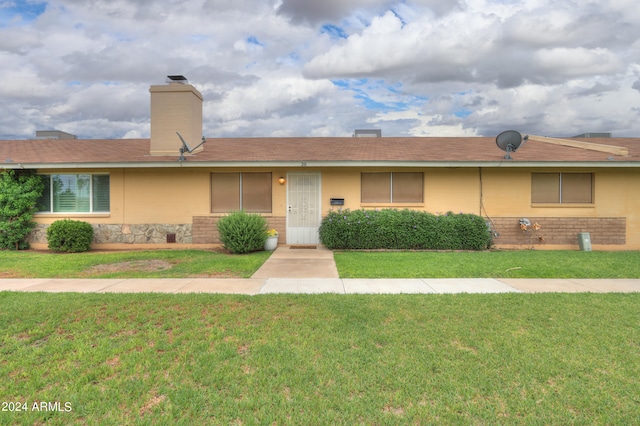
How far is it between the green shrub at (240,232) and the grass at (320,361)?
486 centimetres

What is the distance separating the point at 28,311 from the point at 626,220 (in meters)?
15.5

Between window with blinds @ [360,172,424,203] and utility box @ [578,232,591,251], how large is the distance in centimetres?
507

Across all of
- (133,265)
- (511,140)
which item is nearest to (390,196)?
(511,140)

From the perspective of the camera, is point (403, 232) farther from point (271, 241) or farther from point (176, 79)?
point (176, 79)

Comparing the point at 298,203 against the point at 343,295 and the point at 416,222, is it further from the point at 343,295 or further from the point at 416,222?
the point at 343,295

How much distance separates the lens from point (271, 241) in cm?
1121

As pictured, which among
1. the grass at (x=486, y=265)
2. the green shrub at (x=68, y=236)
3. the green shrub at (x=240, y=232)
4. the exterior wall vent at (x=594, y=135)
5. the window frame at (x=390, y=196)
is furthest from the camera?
the exterior wall vent at (x=594, y=135)

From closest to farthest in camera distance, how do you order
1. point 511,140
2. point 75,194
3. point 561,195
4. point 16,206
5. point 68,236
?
point 68,236 < point 16,206 < point 511,140 < point 561,195 < point 75,194

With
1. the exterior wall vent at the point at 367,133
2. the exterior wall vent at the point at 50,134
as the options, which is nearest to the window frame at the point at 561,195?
the exterior wall vent at the point at 367,133

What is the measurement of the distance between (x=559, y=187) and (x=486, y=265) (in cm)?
562

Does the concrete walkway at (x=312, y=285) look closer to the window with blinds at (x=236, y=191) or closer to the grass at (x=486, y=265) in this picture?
the grass at (x=486, y=265)

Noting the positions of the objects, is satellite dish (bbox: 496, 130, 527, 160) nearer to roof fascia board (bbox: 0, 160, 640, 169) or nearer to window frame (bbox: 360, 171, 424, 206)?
roof fascia board (bbox: 0, 160, 640, 169)

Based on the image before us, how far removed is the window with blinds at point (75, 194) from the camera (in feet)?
39.8

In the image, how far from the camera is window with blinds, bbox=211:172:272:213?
12.2 m
